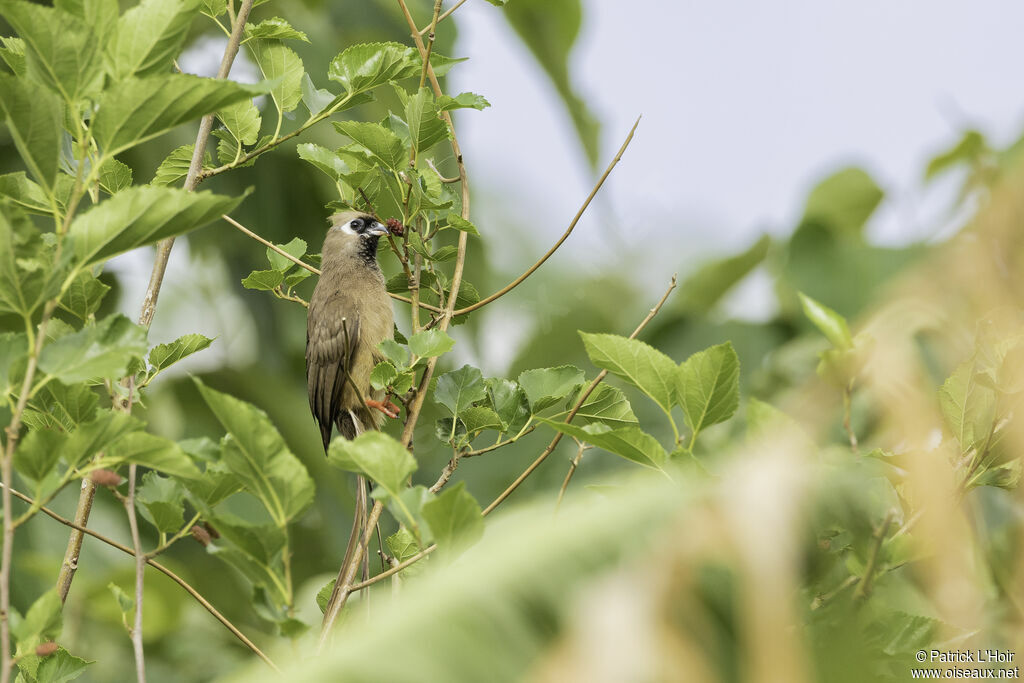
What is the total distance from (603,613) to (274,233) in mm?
3946

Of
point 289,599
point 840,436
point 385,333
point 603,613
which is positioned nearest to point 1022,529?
point 603,613

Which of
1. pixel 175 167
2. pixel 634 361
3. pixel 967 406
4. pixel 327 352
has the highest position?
pixel 175 167

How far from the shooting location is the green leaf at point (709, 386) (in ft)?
4.19

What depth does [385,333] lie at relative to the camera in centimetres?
279

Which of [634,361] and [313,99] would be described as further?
[313,99]

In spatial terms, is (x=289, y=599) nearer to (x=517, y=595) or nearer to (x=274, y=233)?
(x=517, y=595)

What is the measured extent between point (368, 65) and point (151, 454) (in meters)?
0.68

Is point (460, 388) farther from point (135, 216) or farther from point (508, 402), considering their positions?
point (135, 216)

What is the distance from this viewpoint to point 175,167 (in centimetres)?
150

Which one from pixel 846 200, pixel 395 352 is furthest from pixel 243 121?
pixel 846 200

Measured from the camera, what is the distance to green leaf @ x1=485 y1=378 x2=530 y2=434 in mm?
1488

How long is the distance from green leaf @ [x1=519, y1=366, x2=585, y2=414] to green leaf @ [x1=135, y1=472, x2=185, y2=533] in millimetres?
534

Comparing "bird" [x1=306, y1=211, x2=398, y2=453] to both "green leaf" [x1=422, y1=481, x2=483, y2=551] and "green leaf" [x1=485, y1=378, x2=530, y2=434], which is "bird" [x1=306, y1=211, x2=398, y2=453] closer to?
"green leaf" [x1=485, y1=378, x2=530, y2=434]

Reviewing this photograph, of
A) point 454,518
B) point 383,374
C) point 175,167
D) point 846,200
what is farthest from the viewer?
point 846,200
